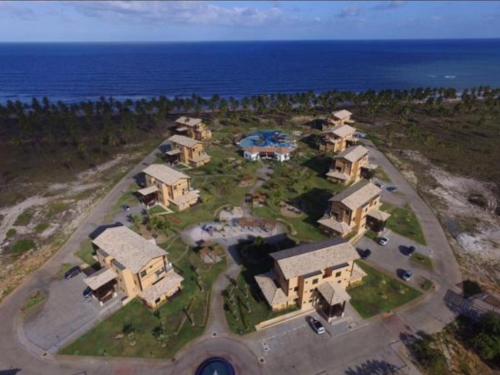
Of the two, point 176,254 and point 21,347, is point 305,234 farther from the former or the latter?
point 21,347

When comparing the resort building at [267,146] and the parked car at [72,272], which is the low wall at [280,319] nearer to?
the parked car at [72,272]

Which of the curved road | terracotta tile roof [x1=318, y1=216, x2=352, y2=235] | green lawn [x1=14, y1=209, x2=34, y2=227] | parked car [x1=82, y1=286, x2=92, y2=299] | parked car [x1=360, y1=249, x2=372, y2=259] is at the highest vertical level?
terracotta tile roof [x1=318, y1=216, x2=352, y2=235]

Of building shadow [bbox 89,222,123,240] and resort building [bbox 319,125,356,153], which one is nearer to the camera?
building shadow [bbox 89,222,123,240]

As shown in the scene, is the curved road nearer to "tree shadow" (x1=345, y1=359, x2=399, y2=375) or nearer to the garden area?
"tree shadow" (x1=345, y1=359, x2=399, y2=375)

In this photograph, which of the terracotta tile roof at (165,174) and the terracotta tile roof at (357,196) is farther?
the terracotta tile roof at (165,174)

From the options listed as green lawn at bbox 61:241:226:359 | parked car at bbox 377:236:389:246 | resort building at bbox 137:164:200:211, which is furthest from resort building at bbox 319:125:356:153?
green lawn at bbox 61:241:226:359

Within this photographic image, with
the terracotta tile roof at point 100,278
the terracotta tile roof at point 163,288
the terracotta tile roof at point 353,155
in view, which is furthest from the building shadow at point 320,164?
the terracotta tile roof at point 100,278
